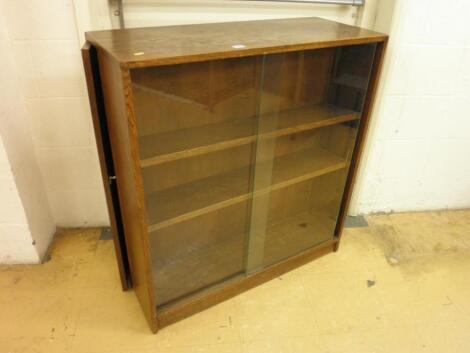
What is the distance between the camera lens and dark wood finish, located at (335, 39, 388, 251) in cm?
141

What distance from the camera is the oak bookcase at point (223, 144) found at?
3.79ft

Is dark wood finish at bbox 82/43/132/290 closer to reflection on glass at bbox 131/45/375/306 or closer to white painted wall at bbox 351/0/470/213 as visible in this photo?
reflection on glass at bbox 131/45/375/306

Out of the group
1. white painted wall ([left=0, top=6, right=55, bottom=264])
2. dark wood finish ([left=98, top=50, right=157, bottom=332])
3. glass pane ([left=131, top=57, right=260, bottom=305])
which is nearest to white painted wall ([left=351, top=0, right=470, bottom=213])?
glass pane ([left=131, top=57, right=260, bottom=305])

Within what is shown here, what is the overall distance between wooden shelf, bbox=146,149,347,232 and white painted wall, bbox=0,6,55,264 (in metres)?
0.63

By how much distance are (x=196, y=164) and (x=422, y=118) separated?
1260mm

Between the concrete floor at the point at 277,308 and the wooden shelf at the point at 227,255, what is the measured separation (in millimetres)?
117

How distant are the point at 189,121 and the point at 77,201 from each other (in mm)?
909

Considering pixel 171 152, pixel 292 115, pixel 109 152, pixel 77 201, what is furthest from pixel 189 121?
pixel 77 201

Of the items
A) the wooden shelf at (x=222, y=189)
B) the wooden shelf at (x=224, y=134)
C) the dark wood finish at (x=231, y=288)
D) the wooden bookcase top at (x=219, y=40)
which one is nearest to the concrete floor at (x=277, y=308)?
the dark wood finish at (x=231, y=288)

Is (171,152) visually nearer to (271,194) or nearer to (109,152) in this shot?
(109,152)

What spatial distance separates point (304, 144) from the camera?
1783 millimetres

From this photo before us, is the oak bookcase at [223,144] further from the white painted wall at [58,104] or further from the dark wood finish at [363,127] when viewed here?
the white painted wall at [58,104]

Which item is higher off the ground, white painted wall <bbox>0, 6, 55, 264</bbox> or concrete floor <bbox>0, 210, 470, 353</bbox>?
white painted wall <bbox>0, 6, 55, 264</bbox>

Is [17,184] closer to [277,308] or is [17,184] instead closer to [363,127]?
[277,308]
